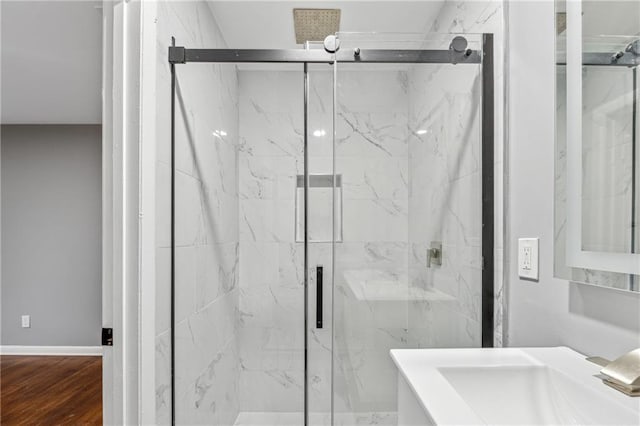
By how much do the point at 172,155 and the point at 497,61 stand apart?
→ 134cm

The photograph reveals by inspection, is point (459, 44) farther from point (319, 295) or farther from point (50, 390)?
point (50, 390)

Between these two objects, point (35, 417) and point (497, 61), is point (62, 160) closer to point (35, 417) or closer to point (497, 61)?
point (35, 417)

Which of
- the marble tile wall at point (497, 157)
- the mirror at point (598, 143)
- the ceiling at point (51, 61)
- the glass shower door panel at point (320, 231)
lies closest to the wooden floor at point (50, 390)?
the glass shower door panel at point (320, 231)

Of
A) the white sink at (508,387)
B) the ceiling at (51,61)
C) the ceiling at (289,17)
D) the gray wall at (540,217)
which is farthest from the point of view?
the ceiling at (51,61)

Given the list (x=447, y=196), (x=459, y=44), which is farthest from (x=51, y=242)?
(x=459, y=44)

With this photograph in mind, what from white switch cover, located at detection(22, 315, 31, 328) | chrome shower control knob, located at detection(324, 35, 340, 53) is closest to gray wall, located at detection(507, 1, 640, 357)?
chrome shower control knob, located at detection(324, 35, 340, 53)

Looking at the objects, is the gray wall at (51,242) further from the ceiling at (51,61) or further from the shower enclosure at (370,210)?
the shower enclosure at (370,210)

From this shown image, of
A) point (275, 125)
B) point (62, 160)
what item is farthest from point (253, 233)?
point (62, 160)

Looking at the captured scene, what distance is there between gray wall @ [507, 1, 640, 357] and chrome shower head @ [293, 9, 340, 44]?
98 cm

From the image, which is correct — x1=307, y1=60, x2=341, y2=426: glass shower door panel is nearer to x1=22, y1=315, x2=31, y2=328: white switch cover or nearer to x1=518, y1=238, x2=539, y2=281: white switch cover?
x1=518, y1=238, x2=539, y2=281: white switch cover

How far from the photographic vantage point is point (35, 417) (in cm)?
293

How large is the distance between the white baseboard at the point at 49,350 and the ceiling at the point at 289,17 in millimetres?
3759

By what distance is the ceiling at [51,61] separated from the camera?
7.21ft

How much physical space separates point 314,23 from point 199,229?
1.27m
